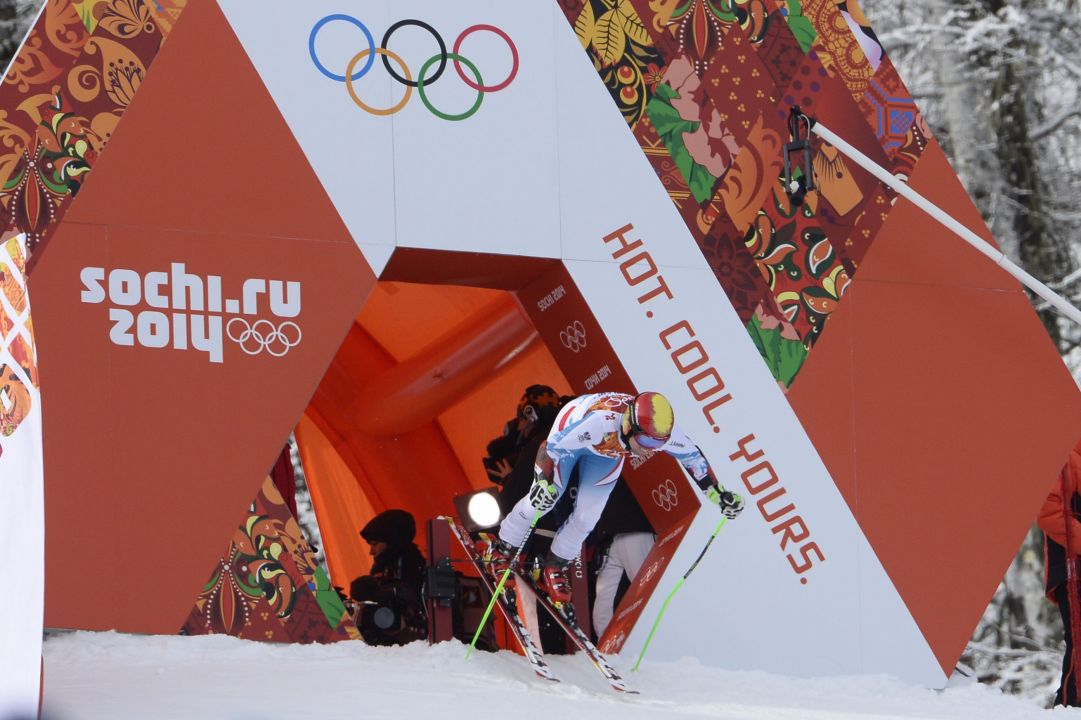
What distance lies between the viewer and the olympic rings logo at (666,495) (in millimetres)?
9281

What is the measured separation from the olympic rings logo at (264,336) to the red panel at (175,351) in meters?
0.05

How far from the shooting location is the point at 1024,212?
15781 millimetres

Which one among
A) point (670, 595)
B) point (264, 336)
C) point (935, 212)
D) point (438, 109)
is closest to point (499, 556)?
point (670, 595)

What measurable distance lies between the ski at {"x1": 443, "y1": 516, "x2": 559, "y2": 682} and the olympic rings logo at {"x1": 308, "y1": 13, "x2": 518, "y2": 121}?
2.15 meters

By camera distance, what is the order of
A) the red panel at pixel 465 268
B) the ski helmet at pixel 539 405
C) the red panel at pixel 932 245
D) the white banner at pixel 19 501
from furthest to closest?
the red panel at pixel 932 245, the ski helmet at pixel 539 405, the red panel at pixel 465 268, the white banner at pixel 19 501

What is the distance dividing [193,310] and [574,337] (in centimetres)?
229

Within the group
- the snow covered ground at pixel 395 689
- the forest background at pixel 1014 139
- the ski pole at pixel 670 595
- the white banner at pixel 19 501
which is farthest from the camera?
the forest background at pixel 1014 139

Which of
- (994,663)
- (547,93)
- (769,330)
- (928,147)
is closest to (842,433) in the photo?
(769,330)

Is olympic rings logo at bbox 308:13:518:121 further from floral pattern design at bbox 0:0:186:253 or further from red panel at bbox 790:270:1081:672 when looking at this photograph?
red panel at bbox 790:270:1081:672

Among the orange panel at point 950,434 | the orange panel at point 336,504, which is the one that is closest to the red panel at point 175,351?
the orange panel at point 950,434

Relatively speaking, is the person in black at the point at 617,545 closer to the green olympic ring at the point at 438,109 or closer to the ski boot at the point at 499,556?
the ski boot at the point at 499,556

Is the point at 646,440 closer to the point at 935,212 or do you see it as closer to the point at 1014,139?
the point at 935,212

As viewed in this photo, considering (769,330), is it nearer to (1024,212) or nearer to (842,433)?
(842,433)

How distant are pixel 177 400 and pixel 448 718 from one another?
233cm
